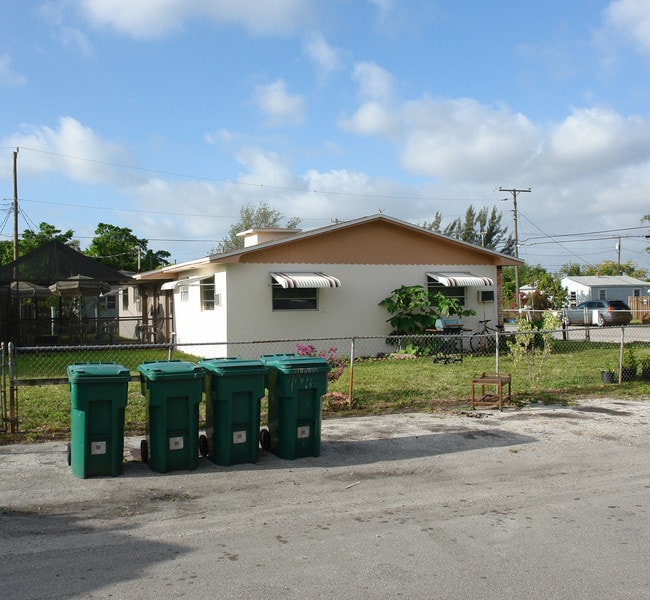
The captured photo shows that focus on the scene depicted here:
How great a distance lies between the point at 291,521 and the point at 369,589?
4.77 ft

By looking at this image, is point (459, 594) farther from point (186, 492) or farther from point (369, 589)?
point (186, 492)

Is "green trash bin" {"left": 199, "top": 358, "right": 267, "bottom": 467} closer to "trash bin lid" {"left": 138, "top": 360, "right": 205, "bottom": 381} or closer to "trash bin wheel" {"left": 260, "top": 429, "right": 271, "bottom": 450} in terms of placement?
"trash bin lid" {"left": 138, "top": 360, "right": 205, "bottom": 381}

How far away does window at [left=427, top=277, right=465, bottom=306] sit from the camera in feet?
65.2

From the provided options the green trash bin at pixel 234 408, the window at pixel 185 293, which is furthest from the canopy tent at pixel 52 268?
the green trash bin at pixel 234 408

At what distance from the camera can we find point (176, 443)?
22.5ft

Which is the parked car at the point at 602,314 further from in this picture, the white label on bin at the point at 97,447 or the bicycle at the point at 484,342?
the white label on bin at the point at 97,447

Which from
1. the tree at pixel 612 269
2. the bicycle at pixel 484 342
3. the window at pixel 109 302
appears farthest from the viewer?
the tree at pixel 612 269

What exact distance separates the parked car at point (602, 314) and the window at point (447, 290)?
57.3 feet

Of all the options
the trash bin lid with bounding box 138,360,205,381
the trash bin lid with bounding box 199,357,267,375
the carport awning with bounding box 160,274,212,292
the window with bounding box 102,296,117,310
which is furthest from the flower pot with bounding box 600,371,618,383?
the window with bounding box 102,296,117,310

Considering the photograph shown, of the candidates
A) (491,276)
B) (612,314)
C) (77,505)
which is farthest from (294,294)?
(612,314)

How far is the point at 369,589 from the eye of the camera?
4.13 metres

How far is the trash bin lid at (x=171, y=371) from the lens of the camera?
6727 millimetres

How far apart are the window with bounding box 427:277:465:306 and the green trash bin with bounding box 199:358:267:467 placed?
13212 millimetres

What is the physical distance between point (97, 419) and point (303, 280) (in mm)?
10855
